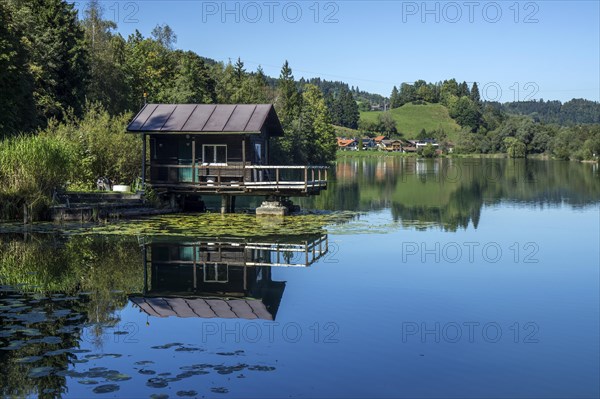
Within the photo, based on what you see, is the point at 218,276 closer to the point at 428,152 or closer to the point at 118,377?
the point at 118,377

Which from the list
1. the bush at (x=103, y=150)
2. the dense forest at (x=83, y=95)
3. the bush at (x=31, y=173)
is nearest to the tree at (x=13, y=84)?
the dense forest at (x=83, y=95)

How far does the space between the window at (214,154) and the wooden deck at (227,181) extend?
66cm

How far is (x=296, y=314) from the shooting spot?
14.3 meters

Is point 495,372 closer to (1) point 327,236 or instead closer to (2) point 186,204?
(1) point 327,236

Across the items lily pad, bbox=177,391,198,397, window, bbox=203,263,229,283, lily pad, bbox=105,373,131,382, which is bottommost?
lily pad, bbox=177,391,198,397

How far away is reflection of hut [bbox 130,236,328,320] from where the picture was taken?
1454 cm

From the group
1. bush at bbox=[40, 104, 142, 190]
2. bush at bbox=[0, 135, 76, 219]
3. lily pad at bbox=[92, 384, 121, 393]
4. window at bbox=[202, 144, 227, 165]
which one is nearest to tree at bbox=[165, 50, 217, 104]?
bush at bbox=[40, 104, 142, 190]

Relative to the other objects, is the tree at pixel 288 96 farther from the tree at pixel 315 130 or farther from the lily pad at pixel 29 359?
the lily pad at pixel 29 359

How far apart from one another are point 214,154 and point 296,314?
923 inches

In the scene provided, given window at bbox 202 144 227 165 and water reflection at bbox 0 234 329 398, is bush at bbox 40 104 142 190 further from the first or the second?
water reflection at bbox 0 234 329 398

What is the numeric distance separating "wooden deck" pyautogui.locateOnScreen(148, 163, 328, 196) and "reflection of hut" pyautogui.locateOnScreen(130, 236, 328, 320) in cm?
885

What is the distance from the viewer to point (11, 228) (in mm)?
26375

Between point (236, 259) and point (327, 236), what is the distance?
6844 mm

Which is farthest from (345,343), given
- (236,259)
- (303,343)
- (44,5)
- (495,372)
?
(44,5)
